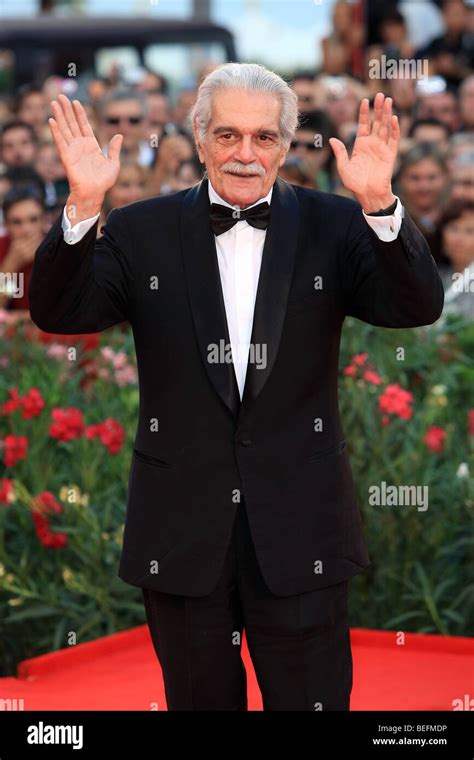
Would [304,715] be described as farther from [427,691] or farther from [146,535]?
[427,691]

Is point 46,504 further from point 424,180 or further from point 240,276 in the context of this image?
point 424,180

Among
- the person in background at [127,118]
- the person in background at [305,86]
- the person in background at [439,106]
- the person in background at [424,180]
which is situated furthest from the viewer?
the person in background at [305,86]

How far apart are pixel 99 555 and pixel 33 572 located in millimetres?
325

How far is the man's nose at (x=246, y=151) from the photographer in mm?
2662

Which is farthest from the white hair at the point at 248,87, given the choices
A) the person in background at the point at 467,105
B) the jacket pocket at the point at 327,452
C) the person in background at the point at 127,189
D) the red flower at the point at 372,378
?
the person in background at the point at 467,105

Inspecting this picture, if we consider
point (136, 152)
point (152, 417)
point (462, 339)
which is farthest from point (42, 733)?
point (136, 152)

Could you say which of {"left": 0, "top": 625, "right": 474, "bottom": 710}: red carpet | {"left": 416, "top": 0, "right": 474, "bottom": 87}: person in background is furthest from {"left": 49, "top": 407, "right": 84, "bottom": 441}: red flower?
{"left": 416, "top": 0, "right": 474, "bottom": 87}: person in background

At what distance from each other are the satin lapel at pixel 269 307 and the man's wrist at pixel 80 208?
0.36 metres

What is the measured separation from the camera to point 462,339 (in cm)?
568

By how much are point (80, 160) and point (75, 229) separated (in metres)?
0.16

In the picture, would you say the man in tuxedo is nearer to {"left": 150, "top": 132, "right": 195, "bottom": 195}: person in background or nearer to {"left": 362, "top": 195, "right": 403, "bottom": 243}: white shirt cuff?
{"left": 362, "top": 195, "right": 403, "bottom": 243}: white shirt cuff

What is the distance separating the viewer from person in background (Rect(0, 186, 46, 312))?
6.70 metres

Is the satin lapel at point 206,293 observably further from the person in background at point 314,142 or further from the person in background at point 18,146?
the person in background at point 18,146

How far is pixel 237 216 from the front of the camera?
2773 mm
